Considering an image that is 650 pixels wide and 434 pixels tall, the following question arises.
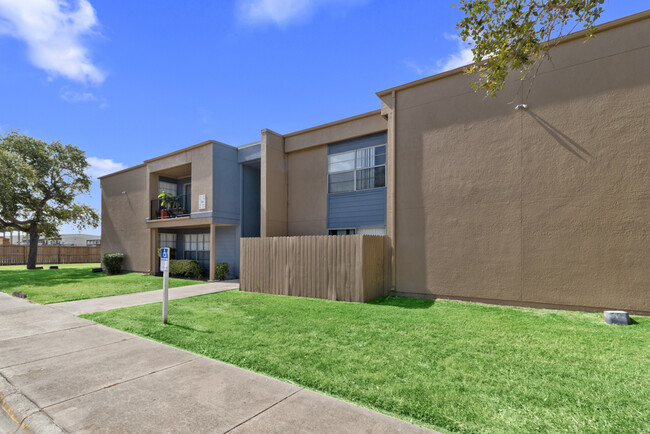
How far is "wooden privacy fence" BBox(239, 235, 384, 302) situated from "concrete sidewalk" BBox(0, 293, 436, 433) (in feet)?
16.9

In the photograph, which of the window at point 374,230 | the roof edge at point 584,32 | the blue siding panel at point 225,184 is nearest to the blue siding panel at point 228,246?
the blue siding panel at point 225,184

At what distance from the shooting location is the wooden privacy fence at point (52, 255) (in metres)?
27.2

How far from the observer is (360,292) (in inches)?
356

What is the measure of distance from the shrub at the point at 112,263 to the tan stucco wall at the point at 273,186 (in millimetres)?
11481

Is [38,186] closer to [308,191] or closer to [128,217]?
[128,217]

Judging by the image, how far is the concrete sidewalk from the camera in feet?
10.1

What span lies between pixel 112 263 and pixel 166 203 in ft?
17.2

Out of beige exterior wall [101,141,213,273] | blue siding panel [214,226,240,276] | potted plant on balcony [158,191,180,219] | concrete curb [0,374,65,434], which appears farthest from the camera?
potted plant on balcony [158,191,180,219]

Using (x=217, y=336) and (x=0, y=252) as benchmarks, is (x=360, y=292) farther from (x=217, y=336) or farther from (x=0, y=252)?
(x=0, y=252)

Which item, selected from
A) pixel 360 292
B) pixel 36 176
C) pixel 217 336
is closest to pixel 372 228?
pixel 360 292

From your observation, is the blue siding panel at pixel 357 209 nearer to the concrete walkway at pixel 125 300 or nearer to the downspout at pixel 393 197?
the downspout at pixel 393 197

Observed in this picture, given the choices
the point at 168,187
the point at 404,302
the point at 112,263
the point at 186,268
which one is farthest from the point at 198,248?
the point at 404,302

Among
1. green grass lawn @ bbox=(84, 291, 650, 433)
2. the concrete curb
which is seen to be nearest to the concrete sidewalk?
the concrete curb

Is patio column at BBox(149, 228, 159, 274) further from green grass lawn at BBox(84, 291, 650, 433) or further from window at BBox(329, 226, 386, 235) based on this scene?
window at BBox(329, 226, 386, 235)
